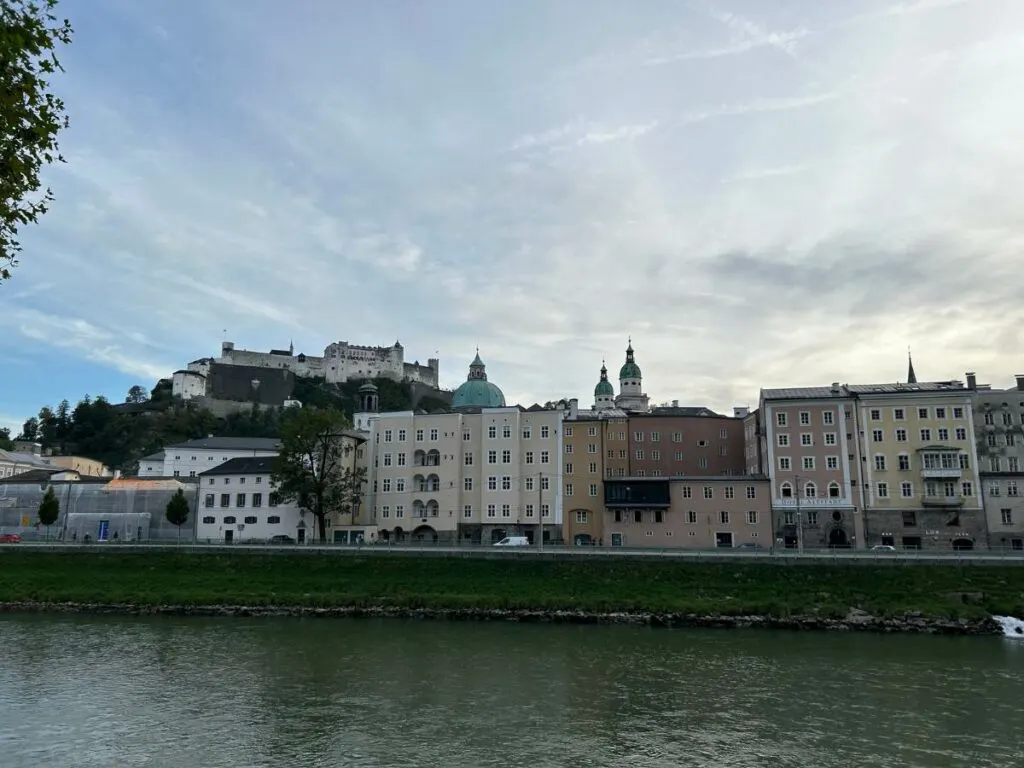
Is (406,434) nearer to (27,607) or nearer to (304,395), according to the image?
(27,607)

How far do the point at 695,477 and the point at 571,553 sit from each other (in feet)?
55.8

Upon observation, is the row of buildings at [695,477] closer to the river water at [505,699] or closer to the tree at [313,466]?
the tree at [313,466]

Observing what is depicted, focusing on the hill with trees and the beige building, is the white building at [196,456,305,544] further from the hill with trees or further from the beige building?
the hill with trees

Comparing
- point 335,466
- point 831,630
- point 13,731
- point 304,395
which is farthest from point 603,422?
point 304,395

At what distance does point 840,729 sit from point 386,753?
12357 millimetres

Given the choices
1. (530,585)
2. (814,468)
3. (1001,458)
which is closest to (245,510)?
(530,585)

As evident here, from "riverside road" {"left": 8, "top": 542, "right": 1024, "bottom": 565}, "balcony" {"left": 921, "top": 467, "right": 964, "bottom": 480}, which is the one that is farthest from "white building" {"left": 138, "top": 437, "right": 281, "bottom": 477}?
"balcony" {"left": 921, "top": 467, "right": 964, "bottom": 480}

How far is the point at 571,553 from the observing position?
5088 cm

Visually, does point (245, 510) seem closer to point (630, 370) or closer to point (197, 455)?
point (197, 455)

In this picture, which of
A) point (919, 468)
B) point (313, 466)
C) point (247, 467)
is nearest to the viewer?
point (919, 468)

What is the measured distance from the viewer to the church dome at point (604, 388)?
135m

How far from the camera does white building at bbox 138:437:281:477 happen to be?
322 feet

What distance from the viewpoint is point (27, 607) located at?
44.7m

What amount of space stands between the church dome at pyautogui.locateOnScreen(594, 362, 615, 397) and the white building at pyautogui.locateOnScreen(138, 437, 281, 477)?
5919cm
